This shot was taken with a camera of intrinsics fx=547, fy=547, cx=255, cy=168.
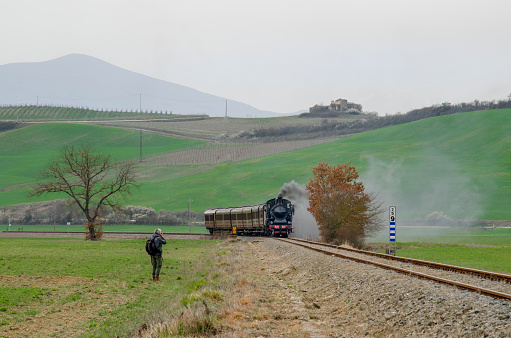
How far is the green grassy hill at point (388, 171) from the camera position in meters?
97.3

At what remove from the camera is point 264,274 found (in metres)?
26.2

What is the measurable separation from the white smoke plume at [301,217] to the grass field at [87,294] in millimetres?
33313

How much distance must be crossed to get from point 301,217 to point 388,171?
168 feet

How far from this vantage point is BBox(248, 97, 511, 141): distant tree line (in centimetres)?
15838

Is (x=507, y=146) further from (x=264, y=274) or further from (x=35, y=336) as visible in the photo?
(x=35, y=336)

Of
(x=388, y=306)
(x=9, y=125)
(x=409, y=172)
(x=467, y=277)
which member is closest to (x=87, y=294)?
(x=388, y=306)

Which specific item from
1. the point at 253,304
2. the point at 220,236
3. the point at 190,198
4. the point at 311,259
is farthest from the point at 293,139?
the point at 253,304

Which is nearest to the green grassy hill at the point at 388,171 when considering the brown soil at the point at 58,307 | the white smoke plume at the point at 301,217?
the white smoke plume at the point at 301,217

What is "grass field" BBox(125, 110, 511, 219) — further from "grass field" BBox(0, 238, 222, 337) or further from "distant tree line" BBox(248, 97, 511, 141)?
"grass field" BBox(0, 238, 222, 337)

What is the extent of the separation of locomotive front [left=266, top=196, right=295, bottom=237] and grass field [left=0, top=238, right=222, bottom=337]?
25.0 metres

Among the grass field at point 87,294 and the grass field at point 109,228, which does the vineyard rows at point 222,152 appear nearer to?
the grass field at point 109,228

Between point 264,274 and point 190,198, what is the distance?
3150 inches

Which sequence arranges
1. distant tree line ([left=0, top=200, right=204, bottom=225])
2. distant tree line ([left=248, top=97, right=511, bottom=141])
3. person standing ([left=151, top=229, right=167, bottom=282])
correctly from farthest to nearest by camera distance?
1. distant tree line ([left=248, top=97, right=511, bottom=141])
2. distant tree line ([left=0, top=200, right=204, bottom=225])
3. person standing ([left=151, top=229, right=167, bottom=282])

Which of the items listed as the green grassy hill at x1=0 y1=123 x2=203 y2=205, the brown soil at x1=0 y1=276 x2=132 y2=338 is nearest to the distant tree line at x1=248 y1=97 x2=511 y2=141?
the green grassy hill at x1=0 y1=123 x2=203 y2=205
